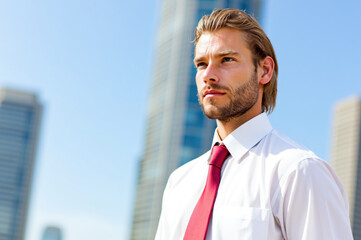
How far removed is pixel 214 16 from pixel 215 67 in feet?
1.00

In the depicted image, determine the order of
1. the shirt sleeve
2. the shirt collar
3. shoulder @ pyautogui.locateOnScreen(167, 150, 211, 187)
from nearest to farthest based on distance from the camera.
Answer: the shirt sleeve, the shirt collar, shoulder @ pyautogui.locateOnScreen(167, 150, 211, 187)

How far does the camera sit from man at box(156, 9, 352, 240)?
211cm

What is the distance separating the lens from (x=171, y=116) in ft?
415

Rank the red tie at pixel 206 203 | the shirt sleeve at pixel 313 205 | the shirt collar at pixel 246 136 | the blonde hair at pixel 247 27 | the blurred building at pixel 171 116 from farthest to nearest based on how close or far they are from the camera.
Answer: the blurred building at pixel 171 116, the blonde hair at pixel 247 27, the shirt collar at pixel 246 136, the red tie at pixel 206 203, the shirt sleeve at pixel 313 205

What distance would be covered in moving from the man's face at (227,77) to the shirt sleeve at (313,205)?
0.54 meters

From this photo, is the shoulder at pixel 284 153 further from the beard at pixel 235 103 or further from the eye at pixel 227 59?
the eye at pixel 227 59

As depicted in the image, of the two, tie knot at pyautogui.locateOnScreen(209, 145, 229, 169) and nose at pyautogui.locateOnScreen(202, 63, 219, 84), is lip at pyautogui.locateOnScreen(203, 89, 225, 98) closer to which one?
nose at pyautogui.locateOnScreen(202, 63, 219, 84)

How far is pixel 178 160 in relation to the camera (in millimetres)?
121188

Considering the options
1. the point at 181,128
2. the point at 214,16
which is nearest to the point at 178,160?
the point at 181,128

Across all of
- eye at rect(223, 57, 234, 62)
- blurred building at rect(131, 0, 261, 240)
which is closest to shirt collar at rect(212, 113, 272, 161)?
eye at rect(223, 57, 234, 62)

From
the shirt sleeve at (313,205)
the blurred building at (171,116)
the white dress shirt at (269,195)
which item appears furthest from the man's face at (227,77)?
the blurred building at (171,116)

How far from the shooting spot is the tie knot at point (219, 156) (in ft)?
8.33

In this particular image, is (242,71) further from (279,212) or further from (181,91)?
(181,91)

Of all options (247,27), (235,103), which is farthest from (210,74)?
(247,27)
